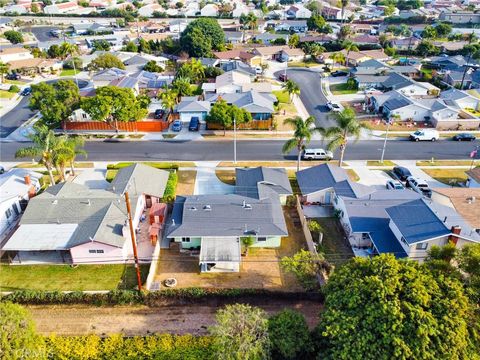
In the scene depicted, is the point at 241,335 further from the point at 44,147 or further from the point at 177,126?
the point at 177,126

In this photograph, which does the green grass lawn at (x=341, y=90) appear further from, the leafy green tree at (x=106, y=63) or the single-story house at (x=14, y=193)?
the single-story house at (x=14, y=193)

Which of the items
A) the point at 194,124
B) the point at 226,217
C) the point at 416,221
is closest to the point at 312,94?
the point at 194,124

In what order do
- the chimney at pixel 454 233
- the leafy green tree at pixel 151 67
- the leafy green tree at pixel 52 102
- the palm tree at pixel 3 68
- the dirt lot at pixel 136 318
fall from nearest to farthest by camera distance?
the dirt lot at pixel 136 318, the chimney at pixel 454 233, the leafy green tree at pixel 52 102, the palm tree at pixel 3 68, the leafy green tree at pixel 151 67

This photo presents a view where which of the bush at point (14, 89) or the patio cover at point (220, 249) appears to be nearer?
the patio cover at point (220, 249)

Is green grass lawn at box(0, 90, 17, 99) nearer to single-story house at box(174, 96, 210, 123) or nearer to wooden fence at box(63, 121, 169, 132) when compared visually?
wooden fence at box(63, 121, 169, 132)

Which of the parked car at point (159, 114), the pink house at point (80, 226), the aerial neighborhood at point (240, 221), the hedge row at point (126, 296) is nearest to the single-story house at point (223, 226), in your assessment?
the aerial neighborhood at point (240, 221)

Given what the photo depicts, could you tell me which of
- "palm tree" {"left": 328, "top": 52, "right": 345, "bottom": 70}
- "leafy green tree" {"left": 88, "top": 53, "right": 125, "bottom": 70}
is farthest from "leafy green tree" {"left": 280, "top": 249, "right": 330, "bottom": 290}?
"palm tree" {"left": 328, "top": 52, "right": 345, "bottom": 70}

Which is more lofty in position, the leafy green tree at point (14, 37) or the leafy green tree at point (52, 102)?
the leafy green tree at point (52, 102)
